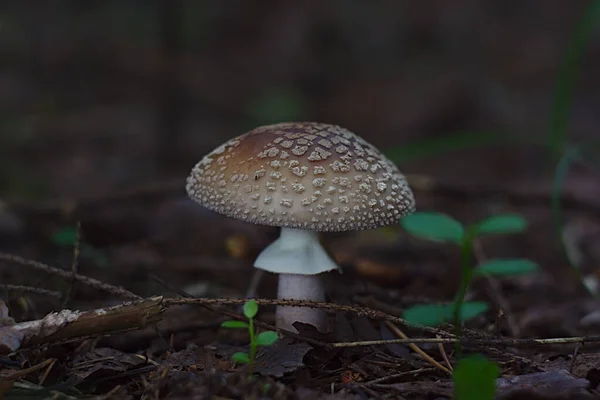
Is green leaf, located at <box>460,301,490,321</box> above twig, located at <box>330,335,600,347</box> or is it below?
above

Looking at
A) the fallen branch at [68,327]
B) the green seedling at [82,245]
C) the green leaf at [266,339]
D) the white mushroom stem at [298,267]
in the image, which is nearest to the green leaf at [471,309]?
the white mushroom stem at [298,267]

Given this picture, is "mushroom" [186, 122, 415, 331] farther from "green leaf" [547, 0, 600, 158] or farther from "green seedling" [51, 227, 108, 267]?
"green leaf" [547, 0, 600, 158]

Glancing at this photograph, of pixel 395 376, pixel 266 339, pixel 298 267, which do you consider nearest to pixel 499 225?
pixel 395 376

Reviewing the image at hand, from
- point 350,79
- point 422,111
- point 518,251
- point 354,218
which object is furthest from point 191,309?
point 350,79

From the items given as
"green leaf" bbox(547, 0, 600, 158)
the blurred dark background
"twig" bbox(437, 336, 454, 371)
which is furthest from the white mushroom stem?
the blurred dark background

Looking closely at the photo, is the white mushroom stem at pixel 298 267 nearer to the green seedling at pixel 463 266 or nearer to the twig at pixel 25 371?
the green seedling at pixel 463 266

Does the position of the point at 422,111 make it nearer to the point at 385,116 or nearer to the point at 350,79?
the point at 385,116
